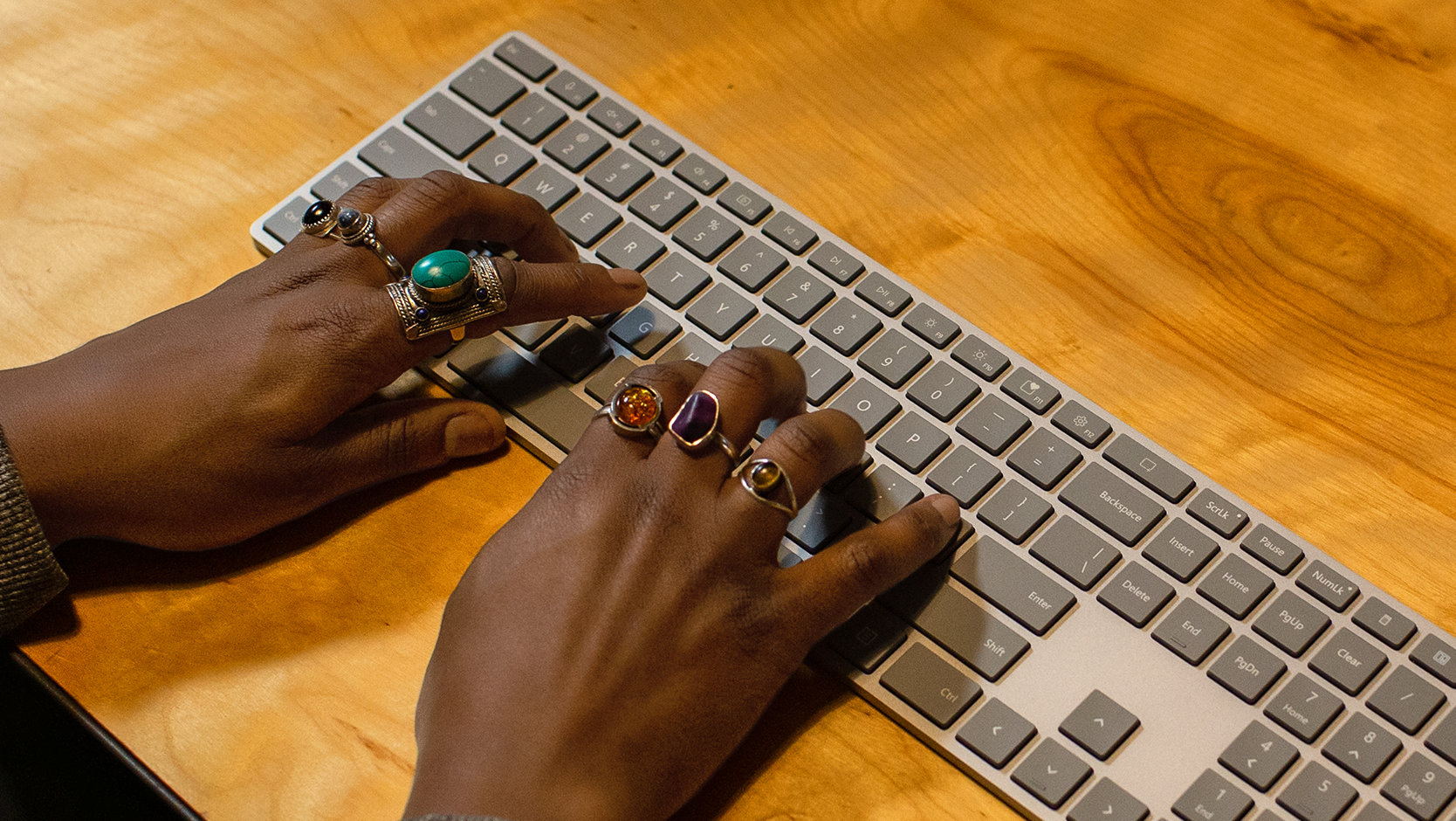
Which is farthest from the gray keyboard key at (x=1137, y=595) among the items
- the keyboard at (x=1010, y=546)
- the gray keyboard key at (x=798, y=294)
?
the gray keyboard key at (x=798, y=294)

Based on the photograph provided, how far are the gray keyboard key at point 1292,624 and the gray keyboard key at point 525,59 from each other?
54 cm

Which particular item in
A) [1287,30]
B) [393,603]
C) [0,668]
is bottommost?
[0,668]

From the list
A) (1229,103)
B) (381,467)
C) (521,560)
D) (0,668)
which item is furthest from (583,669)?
(1229,103)

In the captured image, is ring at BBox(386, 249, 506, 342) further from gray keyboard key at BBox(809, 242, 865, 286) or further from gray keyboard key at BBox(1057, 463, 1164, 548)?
gray keyboard key at BBox(1057, 463, 1164, 548)

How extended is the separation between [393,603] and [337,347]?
0.14 meters

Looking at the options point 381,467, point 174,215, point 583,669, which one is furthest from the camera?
point 174,215

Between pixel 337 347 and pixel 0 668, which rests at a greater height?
pixel 337 347

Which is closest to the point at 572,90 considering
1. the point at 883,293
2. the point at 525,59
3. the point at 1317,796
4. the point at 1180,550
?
the point at 525,59

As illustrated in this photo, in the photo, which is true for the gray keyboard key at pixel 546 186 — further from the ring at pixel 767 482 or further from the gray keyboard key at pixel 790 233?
the ring at pixel 767 482

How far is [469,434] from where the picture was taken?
66cm

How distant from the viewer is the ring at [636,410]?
0.59 metres

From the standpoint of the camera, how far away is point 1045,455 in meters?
0.63

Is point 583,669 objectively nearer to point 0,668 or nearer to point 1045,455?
point 1045,455

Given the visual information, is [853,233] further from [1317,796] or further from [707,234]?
[1317,796]
